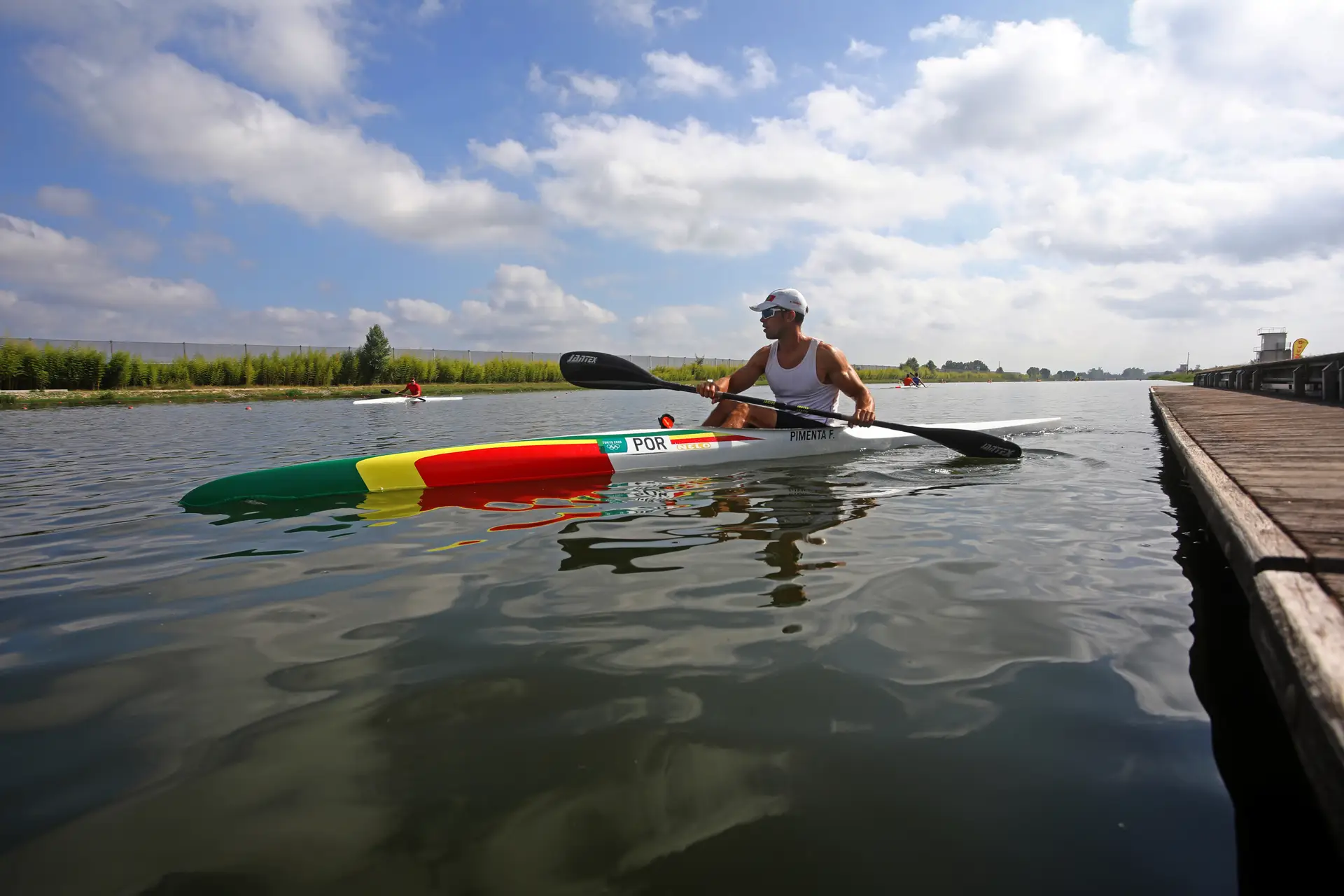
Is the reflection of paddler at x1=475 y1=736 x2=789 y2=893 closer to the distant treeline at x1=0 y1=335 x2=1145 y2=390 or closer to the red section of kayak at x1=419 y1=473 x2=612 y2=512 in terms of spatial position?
the red section of kayak at x1=419 y1=473 x2=612 y2=512

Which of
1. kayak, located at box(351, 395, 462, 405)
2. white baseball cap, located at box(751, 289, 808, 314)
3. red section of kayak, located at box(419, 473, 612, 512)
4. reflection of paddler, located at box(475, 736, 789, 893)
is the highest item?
white baseball cap, located at box(751, 289, 808, 314)

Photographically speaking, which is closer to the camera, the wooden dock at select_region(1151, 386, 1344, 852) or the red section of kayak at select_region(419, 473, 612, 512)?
the wooden dock at select_region(1151, 386, 1344, 852)

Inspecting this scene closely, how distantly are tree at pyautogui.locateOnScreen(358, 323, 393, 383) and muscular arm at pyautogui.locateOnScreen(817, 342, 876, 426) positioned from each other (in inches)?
1424

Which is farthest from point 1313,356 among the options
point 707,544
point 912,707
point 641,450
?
point 912,707

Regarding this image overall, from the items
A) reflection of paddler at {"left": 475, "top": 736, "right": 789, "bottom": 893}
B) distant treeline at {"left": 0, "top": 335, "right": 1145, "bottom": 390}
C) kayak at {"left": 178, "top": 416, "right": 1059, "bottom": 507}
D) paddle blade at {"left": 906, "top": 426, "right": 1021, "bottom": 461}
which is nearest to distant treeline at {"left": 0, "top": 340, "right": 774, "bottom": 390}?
distant treeline at {"left": 0, "top": 335, "right": 1145, "bottom": 390}

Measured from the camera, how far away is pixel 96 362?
2841cm

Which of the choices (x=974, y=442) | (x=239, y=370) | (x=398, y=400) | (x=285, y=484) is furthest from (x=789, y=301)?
(x=239, y=370)

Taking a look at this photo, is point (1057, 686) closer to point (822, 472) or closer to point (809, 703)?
point (809, 703)

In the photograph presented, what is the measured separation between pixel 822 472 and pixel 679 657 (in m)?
4.46

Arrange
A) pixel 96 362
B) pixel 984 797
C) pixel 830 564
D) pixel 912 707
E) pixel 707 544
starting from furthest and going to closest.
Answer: pixel 96 362, pixel 707 544, pixel 830 564, pixel 912 707, pixel 984 797

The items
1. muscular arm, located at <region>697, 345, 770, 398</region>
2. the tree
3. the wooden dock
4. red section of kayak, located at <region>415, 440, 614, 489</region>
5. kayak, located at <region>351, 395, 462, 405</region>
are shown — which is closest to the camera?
the wooden dock

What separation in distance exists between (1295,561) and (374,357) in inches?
1626

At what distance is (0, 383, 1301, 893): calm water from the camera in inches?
58.7

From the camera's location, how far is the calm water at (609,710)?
4.89 ft
